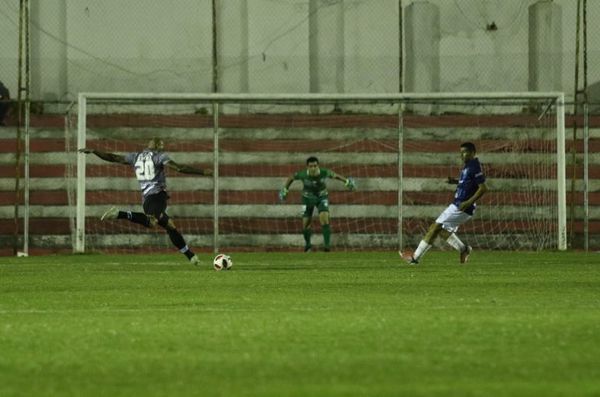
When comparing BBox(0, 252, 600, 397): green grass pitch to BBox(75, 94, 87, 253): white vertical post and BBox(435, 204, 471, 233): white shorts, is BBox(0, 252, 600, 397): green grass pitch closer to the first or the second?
BBox(435, 204, 471, 233): white shorts

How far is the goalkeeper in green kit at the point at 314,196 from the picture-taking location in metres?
28.8

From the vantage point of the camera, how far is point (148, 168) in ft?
73.3

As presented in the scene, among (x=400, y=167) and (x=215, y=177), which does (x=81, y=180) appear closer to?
(x=215, y=177)

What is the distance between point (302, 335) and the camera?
10.1 metres

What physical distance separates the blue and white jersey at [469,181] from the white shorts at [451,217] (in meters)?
0.07

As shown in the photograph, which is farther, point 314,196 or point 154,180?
point 314,196

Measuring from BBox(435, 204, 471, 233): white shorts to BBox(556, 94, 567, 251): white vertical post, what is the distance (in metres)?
5.28

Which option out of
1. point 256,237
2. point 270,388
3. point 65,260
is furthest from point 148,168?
point 270,388

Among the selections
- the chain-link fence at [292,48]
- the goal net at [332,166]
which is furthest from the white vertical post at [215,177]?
the chain-link fence at [292,48]

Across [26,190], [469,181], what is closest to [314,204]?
[26,190]

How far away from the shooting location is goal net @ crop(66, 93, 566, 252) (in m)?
29.3

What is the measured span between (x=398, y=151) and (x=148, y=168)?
793 centimetres

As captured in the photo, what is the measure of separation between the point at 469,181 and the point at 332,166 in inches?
357

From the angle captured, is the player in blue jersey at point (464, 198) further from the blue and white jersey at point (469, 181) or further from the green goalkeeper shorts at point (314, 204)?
the green goalkeeper shorts at point (314, 204)
